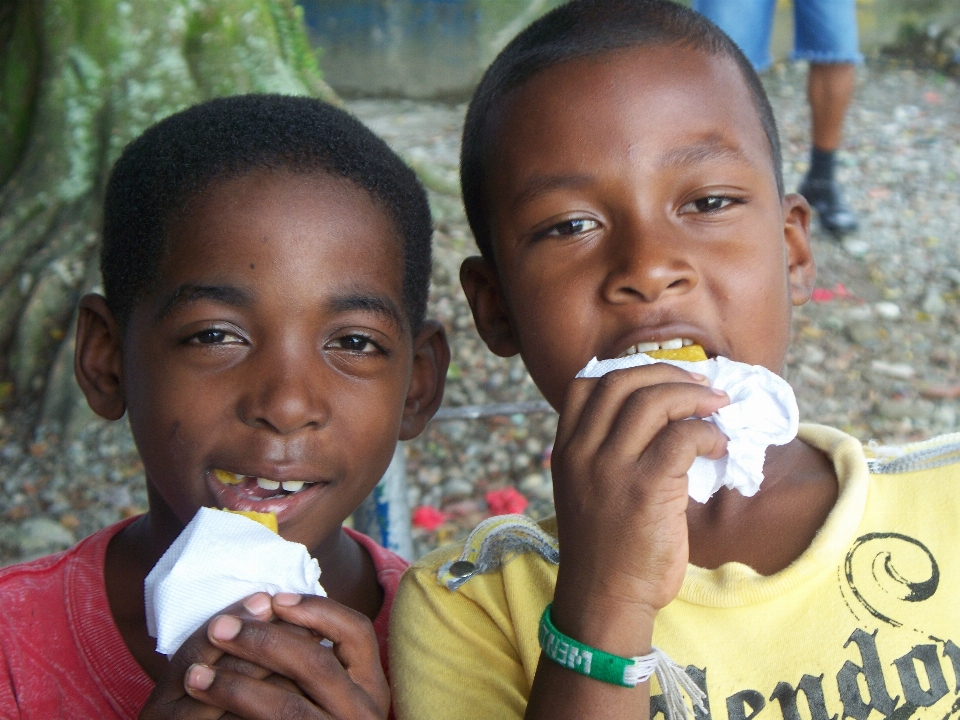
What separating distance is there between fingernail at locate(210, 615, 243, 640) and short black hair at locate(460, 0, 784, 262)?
0.89 metres

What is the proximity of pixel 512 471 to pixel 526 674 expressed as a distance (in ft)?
6.81

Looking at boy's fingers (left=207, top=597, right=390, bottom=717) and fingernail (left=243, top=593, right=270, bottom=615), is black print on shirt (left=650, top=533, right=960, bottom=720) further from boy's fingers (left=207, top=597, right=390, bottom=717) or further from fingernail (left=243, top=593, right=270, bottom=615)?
fingernail (left=243, top=593, right=270, bottom=615)

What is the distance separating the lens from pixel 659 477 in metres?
1.36

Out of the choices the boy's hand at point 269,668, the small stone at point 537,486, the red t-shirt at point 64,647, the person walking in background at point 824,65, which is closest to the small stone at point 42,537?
the red t-shirt at point 64,647

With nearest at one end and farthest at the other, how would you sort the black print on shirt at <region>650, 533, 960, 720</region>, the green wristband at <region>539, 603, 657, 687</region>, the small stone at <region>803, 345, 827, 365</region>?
the green wristband at <region>539, 603, 657, 687</region>
the black print on shirt at <region>650, 533, 960, 720</region>
the small stone at <region>803, 345, 827, 365</region>

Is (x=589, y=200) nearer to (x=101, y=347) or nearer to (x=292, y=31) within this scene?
(x=101, y=347)

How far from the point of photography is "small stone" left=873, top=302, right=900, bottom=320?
4824 millimetres

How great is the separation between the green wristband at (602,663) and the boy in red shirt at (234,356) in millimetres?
329

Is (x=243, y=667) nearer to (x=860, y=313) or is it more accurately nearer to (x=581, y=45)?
(x=581, y=45)

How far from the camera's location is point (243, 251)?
1775mm

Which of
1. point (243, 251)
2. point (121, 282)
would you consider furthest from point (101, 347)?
point (243, 251)

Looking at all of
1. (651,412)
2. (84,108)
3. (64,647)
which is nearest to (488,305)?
(651,412)

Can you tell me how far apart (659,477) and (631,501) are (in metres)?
0.05

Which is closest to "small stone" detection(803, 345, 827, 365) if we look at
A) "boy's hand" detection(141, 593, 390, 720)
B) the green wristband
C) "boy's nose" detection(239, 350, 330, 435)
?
"boy's nose" detection(239, 350, 330, 435)
